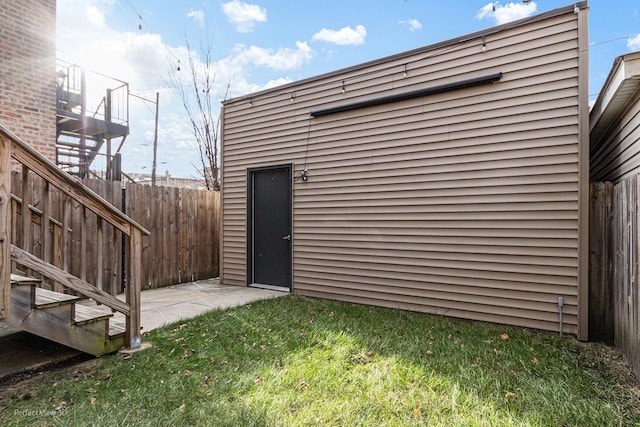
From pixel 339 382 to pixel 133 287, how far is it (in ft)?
6.56

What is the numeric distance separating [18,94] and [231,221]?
3.98 meters

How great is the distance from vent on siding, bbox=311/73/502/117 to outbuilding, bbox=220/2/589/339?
0.02 metres

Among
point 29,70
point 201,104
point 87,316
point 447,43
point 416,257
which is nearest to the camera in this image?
point 87,316

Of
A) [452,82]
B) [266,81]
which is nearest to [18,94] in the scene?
[266,81]

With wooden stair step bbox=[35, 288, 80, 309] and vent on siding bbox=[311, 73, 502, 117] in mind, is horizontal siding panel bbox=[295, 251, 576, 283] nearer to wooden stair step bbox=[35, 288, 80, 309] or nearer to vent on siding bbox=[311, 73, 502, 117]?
vent on siding bbox=[311, 73, 502, 117]

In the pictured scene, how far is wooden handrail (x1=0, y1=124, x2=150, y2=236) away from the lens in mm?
2188

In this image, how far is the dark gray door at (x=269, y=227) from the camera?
5.53 metres

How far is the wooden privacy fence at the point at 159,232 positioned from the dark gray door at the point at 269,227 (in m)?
1.19

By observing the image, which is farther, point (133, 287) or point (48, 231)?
point (133, 287)

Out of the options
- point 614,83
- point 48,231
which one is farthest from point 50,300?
point 614,83

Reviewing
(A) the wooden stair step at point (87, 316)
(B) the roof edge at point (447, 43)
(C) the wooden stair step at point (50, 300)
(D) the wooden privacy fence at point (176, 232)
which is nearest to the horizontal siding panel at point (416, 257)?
(D) the wooden privacy fence at point (176, 232)

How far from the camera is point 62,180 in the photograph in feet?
8.20

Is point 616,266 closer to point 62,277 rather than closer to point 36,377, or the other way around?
point 62,277

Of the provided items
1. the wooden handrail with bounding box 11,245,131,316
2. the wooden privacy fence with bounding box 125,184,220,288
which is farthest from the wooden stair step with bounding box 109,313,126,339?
the wooden privacy fence with bounding box 125,184,220,288
